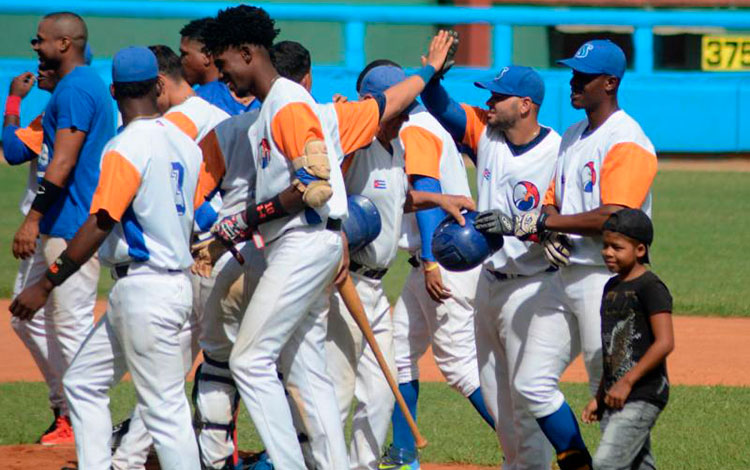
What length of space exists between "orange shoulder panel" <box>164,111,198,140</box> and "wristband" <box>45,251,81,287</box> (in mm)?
1152

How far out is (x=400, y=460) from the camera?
6.60m

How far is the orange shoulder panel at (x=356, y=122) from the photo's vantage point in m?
5.61

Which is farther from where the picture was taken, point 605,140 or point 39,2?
point 39,2

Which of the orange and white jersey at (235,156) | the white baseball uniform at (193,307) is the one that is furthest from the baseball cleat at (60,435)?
the orange and white jersey at (235,156)

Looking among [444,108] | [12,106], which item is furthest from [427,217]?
[12,106]

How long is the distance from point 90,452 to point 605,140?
2.66 metres

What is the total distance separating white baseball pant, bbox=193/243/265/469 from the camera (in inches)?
231

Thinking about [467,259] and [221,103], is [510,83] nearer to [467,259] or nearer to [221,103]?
[467,259]

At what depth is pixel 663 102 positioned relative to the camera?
20.9 meters

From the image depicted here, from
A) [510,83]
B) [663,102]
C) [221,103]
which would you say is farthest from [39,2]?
[510,83]

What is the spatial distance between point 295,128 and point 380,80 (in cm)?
122

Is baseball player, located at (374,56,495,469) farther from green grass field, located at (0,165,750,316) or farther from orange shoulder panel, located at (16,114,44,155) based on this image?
green grass field, located at (0,165,750,316)

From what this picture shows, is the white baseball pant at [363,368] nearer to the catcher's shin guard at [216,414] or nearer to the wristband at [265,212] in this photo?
the catcher's shin guard at [216,414]

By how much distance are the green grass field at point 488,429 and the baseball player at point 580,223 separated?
1.10 meters
